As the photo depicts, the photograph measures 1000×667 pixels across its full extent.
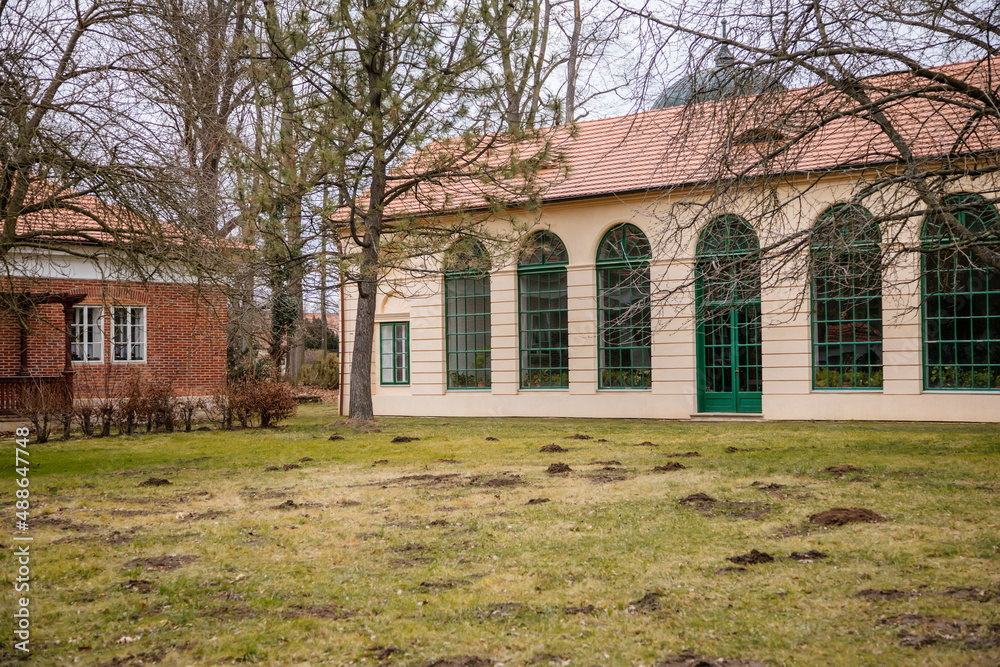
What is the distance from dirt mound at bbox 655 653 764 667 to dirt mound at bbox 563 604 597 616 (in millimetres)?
Answer: 795

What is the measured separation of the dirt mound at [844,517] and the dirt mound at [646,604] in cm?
247

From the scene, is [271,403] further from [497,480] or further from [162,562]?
[162,562]

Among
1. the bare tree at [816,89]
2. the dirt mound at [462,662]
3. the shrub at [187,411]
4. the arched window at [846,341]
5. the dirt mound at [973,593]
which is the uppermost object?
the bare tree at [816,89]

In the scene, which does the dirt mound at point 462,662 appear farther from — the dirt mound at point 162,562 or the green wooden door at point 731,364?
the green wooden door at point 731,364

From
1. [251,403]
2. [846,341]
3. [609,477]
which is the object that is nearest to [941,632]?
[609,477]

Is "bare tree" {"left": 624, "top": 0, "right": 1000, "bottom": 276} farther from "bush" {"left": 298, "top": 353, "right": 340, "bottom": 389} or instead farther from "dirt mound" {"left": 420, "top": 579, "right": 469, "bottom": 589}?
"bush" {"left": 298, "top": 353, "right": 340, "bottom": 389}

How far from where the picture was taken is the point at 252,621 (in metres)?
4.70

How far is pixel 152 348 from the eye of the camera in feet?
76.8

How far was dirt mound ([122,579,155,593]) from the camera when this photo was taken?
536cm

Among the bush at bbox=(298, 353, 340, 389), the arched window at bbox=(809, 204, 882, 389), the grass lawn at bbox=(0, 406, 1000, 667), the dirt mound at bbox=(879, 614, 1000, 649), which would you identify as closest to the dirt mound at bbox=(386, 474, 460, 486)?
the grass lawn at bbox=(0, 406, 1000, 667)

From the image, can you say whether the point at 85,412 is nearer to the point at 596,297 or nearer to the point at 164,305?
the point at 164,305

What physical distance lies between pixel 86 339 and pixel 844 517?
69.2ft

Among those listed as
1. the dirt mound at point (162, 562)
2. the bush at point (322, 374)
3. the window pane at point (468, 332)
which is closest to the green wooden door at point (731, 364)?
the window pane at point (468, 332)

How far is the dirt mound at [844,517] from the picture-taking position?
270 inches
